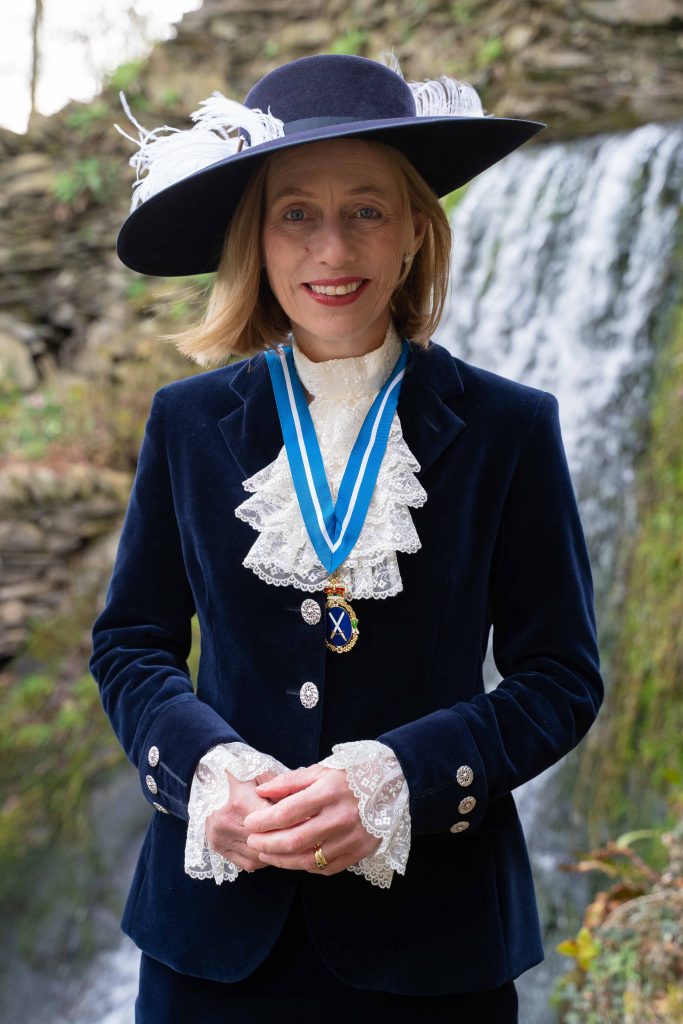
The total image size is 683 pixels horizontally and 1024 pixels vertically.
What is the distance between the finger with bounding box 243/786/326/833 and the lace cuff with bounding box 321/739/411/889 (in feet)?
0.15

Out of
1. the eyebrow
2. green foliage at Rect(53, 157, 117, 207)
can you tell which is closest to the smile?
the eyebrow

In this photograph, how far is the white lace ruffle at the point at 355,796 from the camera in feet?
4.11

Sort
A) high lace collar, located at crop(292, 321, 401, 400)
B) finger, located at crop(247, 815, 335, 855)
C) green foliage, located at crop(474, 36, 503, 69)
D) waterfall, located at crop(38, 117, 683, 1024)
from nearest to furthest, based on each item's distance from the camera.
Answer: finger, located at crop(247, 815, 335, 855) < high lace collar, located at crop(292, 321, 401, 400) < waterfall, located at crop(38, 117, 683, 1024) < green foliage, located at crop(474, 36, 503, 69)

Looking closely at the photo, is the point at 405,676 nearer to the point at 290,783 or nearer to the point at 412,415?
the point at 290,783

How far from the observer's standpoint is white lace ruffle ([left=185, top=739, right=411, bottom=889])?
1254 millimetres

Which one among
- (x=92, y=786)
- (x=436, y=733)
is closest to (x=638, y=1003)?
(x=436, y=733)

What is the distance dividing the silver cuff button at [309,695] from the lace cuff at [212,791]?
0.08 m

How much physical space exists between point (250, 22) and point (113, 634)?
825cm

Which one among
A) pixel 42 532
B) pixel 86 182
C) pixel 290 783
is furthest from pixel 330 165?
pixel 86 182

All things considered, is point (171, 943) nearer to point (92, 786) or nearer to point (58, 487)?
point (92, 786)

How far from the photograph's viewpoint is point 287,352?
160 cm

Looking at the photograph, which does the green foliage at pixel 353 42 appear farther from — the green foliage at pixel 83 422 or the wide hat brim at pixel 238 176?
the wide hat brim at pixel 238 176

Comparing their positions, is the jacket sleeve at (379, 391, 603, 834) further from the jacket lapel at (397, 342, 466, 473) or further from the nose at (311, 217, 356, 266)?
the nose at (311, 217, 356, 266)

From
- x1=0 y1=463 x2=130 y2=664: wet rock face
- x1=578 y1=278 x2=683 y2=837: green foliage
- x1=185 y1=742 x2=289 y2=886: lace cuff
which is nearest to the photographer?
x1=185 y1=742 x2=289 y2=886: lace cuff
